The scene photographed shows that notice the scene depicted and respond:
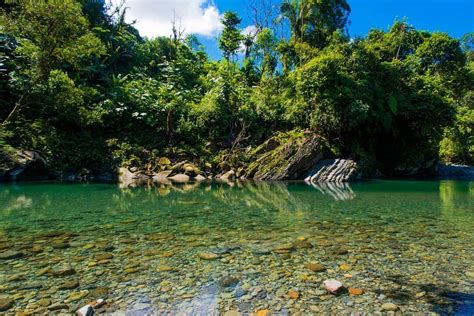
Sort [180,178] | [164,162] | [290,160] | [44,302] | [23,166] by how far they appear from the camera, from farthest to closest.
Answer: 1. [164,162]
2. [290,160]
3. [180,178]
4. [23,166]
5. [44,302]

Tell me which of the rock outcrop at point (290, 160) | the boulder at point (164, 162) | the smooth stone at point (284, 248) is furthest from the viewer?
the boulder at point (164, 162)

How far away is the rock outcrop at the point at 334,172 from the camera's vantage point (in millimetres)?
20500

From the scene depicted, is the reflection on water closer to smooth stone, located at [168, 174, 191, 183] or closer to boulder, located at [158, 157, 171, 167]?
smooth stone, located at [168, 174, 191, 183]

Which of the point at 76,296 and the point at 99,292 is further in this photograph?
the point at 99,292

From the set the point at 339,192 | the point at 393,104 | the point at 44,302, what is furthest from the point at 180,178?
the point at 44,302

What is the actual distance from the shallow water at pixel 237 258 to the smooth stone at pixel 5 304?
0.29ft

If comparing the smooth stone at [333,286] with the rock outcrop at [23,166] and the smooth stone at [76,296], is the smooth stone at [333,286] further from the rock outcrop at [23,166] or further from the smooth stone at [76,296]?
the rock outcrop at [23,166]

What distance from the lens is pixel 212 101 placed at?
982 inches

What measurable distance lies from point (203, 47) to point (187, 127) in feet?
67.3

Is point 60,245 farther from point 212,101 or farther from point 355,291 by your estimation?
point 212,101

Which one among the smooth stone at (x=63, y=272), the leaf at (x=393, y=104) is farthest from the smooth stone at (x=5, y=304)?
the leaf at (x=393, y=104)

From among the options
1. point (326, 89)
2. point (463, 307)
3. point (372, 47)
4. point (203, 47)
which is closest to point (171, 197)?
point (463, 307)

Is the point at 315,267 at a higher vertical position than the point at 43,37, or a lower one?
lower

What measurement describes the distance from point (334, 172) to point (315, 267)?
55.5ft
